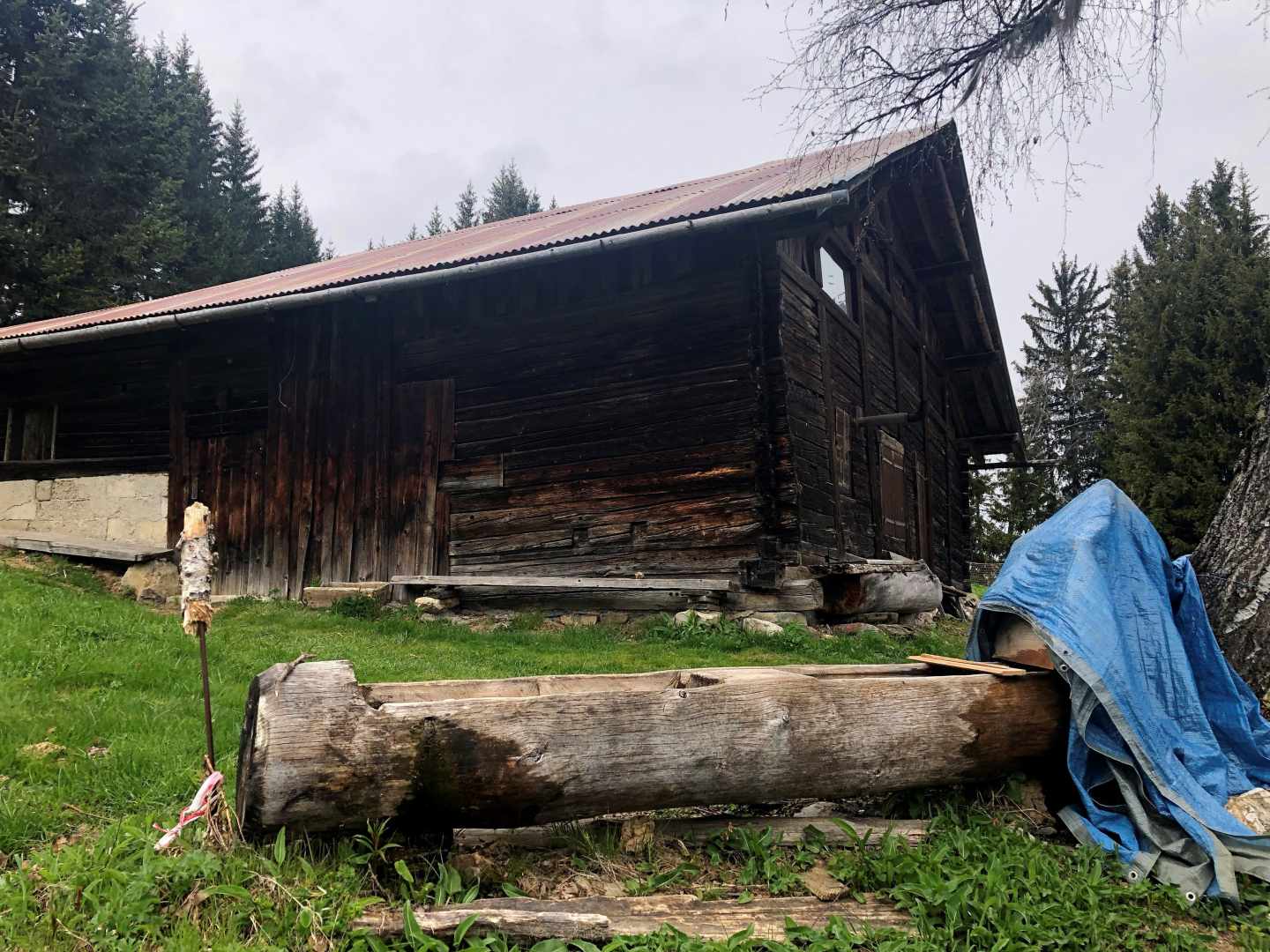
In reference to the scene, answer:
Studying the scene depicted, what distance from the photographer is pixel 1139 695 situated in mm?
2994

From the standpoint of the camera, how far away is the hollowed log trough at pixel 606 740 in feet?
7.57

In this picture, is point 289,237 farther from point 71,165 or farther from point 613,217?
point 613,217

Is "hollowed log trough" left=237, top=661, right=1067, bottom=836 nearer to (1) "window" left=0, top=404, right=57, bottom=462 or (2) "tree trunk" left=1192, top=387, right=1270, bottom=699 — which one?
(2) "tree trunk" left=1192, top=387, right=1270, bottom=699

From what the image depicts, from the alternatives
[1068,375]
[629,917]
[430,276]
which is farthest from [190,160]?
[629,917]

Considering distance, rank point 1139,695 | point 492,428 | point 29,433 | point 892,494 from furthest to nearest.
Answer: point 892,494 < point 29,433 < point 492,428 < point 1139,695

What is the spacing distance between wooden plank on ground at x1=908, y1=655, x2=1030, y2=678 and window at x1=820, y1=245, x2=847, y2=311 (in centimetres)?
663

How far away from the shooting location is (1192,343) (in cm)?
1827

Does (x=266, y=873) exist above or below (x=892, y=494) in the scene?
below

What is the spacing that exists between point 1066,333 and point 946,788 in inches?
1526

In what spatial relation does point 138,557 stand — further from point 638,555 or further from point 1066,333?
point 1066,333

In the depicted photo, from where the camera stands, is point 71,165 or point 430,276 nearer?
point 430,276

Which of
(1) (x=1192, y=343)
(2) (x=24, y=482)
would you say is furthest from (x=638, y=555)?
(1) (x=1192, y=343)

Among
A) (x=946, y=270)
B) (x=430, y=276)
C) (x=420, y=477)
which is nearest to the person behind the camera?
(x=430, y=276)

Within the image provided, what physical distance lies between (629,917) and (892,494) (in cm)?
975
